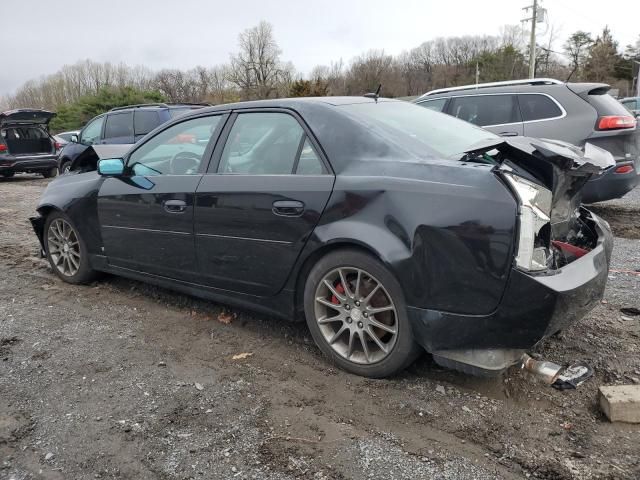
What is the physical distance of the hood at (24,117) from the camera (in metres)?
14.7

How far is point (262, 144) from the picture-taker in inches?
139

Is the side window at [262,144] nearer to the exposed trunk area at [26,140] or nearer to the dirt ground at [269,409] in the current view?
the dirt ground at [269,409]

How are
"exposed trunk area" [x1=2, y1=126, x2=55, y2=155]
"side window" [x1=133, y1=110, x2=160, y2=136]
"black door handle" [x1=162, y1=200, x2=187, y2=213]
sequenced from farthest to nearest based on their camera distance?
"exposed trunk area" [x1=2, y1=126, x2=55, y2=155], "side window" [x1=133, y1=110, x2=160, y2=136], "black door handle" [x1=162, y1=200, x2=187, y2=213]

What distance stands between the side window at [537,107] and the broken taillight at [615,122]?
20.4 inches

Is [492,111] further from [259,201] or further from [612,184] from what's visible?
[259,201]

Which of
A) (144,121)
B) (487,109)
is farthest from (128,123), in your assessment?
(487,109)

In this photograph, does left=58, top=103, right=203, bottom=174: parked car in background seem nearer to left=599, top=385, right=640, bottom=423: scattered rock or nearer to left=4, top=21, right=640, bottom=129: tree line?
left=599, top=385, right=640, bottom=423: scattered rock

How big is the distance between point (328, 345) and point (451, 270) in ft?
3.12

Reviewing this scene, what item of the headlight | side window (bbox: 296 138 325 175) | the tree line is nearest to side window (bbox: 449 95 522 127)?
side window (bbox: 296 138 325 175)

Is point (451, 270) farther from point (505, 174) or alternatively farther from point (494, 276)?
Answer: point (505, 174)

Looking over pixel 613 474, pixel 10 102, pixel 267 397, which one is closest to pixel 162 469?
pixel 267 397

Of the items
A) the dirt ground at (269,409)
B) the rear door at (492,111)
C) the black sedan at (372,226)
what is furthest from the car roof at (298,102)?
the rear door at (492,111)

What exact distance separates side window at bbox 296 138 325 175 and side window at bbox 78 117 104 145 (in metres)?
10.4

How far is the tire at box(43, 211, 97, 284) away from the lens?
4.82m
